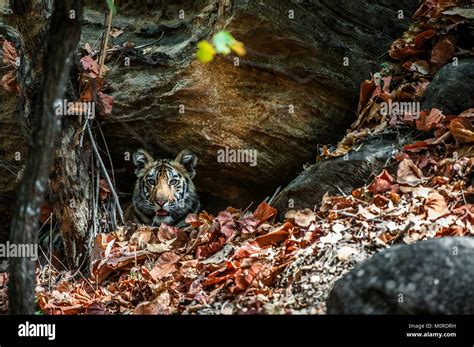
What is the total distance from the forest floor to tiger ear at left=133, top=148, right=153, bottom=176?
3.59 feet

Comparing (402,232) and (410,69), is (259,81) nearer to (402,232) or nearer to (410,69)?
(410,69)

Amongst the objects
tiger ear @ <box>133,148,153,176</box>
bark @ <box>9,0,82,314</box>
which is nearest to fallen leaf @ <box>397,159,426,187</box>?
bark @ <box>9,0,82,314</box>

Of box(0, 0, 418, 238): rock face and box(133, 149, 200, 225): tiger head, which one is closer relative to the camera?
box(0, 0, 418, 238): rock face

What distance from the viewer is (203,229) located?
632 cm

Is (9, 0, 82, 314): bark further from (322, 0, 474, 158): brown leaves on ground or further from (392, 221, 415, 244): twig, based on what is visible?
(322, 0, 474, 158): brown leaves on ground

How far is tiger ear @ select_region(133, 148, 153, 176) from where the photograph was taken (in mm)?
7930

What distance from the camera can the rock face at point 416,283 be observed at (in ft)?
13.0

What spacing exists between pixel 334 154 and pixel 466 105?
1.21 m

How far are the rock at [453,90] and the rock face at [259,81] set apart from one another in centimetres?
99

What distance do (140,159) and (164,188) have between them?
0.43 m

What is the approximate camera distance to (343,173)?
244 inches
